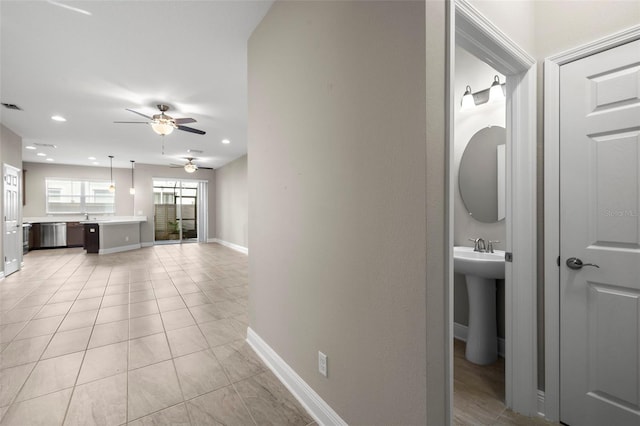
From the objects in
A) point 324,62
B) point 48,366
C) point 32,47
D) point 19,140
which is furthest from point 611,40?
point 19,140

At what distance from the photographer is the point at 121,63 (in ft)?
9.37

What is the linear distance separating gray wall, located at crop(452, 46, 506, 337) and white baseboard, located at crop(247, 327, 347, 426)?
5.51 feet

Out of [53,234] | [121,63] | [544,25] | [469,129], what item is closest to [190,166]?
[121,63]

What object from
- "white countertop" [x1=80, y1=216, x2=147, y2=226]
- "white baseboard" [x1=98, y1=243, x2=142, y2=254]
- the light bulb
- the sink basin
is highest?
the light bulb

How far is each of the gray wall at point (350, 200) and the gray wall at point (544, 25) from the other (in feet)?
2.18

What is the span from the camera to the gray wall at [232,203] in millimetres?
7785

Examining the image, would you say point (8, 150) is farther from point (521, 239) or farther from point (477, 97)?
point (521, 239)

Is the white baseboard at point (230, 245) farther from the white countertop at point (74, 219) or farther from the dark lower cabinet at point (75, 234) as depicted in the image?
the dark lower cabinet at point (75, 234)

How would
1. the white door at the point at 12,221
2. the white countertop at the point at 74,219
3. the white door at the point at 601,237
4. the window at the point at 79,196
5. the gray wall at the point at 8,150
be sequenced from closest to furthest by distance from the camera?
the white door at the point at 601,237 → the gray wall at the point at 8,150 → the white door at the point at 12,221 → the white countertop at the point at 74,219 → the window at the point at 79,196

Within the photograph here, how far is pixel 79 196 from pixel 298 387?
1108 centimetres

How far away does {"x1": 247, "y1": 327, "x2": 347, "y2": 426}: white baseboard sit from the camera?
1.49 m

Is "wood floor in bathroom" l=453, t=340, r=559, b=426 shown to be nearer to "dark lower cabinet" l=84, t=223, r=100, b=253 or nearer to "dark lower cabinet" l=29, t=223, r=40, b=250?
"dark lower cabinet" l=84, t=223, r=100, b=253

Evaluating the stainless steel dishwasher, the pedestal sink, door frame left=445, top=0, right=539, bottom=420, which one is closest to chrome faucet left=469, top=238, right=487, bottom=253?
the pedestal sink

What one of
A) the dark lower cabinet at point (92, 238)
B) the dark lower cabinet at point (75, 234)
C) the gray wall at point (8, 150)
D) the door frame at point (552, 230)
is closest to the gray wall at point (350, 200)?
the door frame at point (552, 230)
